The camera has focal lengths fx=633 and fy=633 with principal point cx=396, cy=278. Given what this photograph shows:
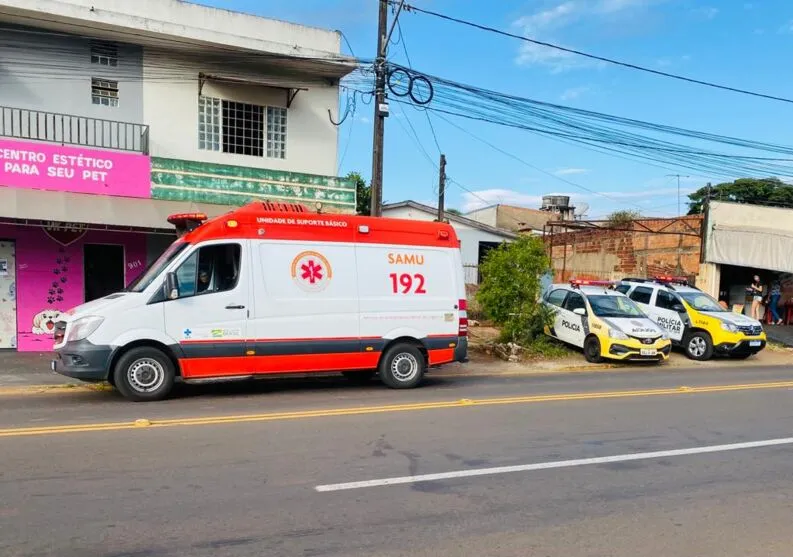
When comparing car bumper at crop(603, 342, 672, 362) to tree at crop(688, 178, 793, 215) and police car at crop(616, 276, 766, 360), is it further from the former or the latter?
tree at crop(688, 178, 793, 215)

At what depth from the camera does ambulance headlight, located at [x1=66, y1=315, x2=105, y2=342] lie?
8430 millimetres

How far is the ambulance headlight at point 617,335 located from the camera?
1427cm

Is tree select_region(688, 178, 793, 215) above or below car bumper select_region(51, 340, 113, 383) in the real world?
above

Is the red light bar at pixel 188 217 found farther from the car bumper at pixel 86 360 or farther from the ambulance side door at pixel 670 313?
the ambulance side door at pixel 670 313

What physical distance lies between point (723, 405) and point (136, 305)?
8.61 meters

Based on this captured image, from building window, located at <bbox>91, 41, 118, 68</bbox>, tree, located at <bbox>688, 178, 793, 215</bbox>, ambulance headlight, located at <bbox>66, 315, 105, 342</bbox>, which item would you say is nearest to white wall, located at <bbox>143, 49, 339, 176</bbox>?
building window, located at <bbox>91, 41, 118, 68</bbox>

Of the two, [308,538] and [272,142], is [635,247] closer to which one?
[272,142]

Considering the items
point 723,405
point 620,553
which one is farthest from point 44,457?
point 723,405

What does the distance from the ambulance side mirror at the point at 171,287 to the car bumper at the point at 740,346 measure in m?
13.3

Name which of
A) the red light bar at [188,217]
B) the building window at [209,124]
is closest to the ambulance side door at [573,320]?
the red light bar at [188,217]

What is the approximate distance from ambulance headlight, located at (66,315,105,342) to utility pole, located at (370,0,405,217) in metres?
6.34

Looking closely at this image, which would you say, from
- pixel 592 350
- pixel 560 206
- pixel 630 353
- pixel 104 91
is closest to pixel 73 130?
pixel 104 91

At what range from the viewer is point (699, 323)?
52.7 feet

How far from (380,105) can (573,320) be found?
6.97 meters
